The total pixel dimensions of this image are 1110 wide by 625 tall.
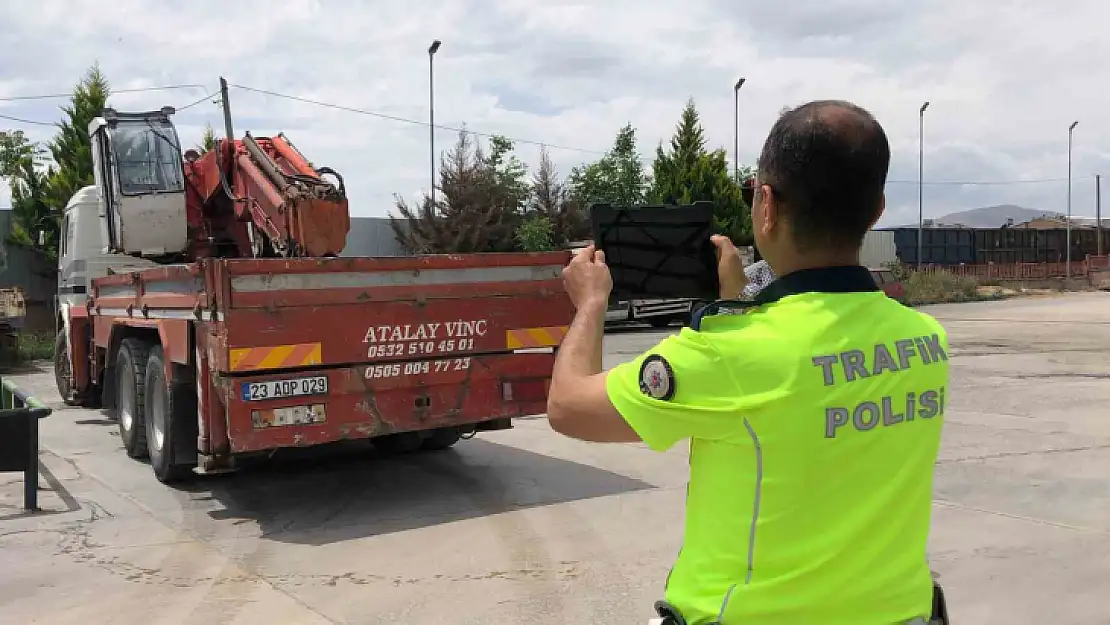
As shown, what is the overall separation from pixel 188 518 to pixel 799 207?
653 centimetres

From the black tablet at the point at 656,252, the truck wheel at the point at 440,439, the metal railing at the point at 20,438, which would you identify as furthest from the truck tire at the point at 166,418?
the black tablet at the point at 656,252

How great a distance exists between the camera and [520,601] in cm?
530

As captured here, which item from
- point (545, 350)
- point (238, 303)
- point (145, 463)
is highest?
point (238, 303)

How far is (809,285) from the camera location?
177cm

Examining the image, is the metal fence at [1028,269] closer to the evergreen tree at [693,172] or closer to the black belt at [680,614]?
the evergreen tree at [693,172]

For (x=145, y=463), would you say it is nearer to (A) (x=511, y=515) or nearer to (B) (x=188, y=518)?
(B) (x=188, y=518)

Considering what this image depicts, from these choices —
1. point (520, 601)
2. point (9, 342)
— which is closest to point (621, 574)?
point (520, 601)

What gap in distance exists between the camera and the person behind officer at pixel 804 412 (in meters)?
1.68

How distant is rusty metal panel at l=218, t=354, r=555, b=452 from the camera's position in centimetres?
675

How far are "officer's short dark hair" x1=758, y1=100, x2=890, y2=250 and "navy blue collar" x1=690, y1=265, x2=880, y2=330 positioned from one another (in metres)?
0.05

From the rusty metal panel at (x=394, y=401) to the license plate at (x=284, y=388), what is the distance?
0.03 metres

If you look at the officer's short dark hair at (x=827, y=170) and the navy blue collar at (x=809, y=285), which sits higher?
the officer's short dark hair at (x=827, y=170)

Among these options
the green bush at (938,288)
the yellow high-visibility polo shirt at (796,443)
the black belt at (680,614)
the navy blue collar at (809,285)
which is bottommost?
the green bush at (938,288)

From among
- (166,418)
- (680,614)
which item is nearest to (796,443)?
(680,614)
